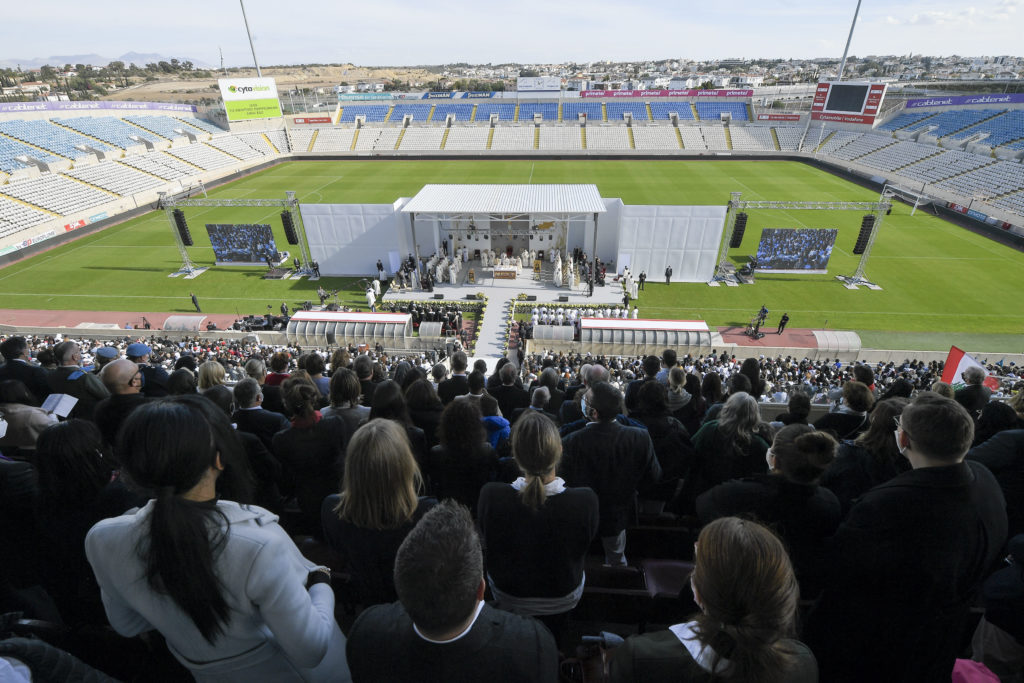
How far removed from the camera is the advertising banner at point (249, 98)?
168 feet

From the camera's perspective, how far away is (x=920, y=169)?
36.5 meters

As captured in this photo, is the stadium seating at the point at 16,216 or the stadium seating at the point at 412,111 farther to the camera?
the stadium seating at the point at 412,111

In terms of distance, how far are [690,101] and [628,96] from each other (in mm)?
7718

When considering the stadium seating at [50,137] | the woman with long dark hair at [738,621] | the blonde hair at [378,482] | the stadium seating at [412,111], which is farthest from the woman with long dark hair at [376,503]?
the stadium seating at [412,111]

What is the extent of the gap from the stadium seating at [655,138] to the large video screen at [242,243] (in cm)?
4103

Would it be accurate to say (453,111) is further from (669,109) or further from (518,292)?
(518,292)

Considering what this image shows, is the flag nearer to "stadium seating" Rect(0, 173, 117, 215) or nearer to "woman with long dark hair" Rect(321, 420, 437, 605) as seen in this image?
"woman with long dark hair" Rect(321, 420, 437, 605)

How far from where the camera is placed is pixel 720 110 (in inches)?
2194

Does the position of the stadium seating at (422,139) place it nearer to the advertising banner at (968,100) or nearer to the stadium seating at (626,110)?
the stadium seating at (626,110)

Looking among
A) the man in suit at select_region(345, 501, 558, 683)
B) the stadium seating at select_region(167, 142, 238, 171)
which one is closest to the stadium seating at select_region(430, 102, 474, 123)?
the stadium seating at select_region(167, 142, 238, 171)

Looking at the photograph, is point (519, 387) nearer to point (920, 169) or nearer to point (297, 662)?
point (297, 662)

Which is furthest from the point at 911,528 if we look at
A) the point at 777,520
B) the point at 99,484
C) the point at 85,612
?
the point at 85,612

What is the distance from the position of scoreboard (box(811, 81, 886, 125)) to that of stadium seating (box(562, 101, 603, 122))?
77.4ft

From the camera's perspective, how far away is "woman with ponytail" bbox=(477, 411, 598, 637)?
8.05 ft
